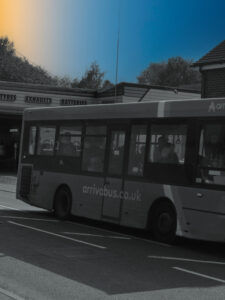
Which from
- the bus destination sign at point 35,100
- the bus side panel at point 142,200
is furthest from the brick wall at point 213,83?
the bus destination sign at point 35,100

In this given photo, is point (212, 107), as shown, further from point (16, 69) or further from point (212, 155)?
point (16, 69)

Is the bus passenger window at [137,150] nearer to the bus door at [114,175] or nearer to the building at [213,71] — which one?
the bus door at [114,175]

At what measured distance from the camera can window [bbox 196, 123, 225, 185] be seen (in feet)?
31.0

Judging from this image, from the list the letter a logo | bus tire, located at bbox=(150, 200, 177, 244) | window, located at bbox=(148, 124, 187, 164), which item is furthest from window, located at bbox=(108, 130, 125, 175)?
the letter a logo

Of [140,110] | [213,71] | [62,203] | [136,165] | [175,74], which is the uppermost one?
[175,74]

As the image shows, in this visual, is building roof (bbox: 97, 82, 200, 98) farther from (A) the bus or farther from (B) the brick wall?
(A) the bus

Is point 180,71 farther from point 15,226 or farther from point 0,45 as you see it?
point 15,226

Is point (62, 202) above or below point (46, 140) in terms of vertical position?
below

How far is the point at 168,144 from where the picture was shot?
10562 millimetres

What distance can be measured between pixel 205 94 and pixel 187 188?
1132cm

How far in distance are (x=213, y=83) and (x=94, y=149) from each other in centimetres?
939

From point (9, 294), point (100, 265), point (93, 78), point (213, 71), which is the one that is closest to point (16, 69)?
point (93, 78)

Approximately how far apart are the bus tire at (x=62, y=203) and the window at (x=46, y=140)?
1105 millimetres

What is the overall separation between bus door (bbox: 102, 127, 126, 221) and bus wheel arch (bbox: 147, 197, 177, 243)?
0.94 metres
